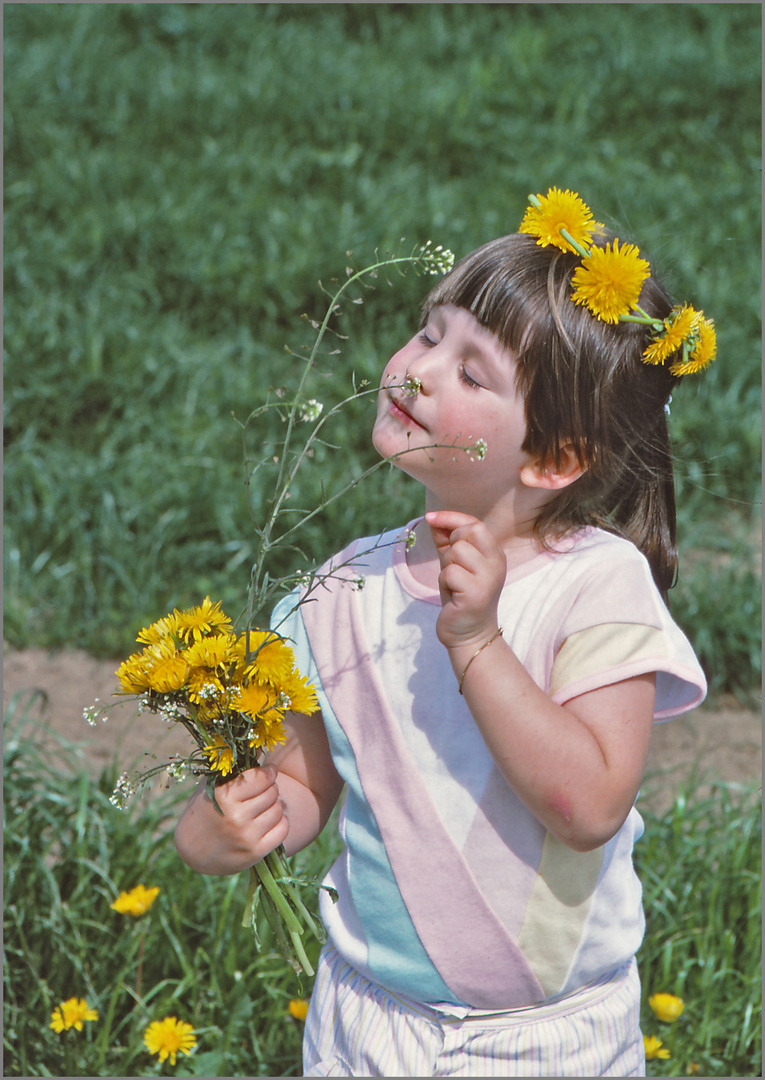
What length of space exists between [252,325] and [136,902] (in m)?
2.87

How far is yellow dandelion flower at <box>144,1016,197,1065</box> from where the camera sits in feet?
6.44

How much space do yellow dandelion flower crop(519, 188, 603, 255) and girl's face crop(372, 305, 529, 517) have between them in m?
0.14

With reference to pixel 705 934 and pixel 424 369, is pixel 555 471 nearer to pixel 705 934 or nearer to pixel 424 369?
pixel 424 369

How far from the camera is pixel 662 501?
1617 millimetres

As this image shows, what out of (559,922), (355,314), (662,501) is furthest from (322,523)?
(559,922)

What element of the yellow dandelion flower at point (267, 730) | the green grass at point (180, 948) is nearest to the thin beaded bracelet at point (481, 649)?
the yellow dandelion flower at point (267, 730)

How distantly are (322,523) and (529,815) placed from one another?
2.30m

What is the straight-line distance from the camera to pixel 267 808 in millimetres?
1357

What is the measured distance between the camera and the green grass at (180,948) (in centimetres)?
212

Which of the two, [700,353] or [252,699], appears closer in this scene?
[252,699]

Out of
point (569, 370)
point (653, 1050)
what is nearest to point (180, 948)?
point (653, 1050)

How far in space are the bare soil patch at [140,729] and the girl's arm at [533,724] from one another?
168 cm

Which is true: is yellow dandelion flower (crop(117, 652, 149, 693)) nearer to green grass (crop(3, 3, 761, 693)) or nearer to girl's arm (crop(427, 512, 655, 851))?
girl's arm (crop(427, 512, 655, 851))

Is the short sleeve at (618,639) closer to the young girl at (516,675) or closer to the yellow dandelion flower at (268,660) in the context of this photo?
the young girl at (516,675)
